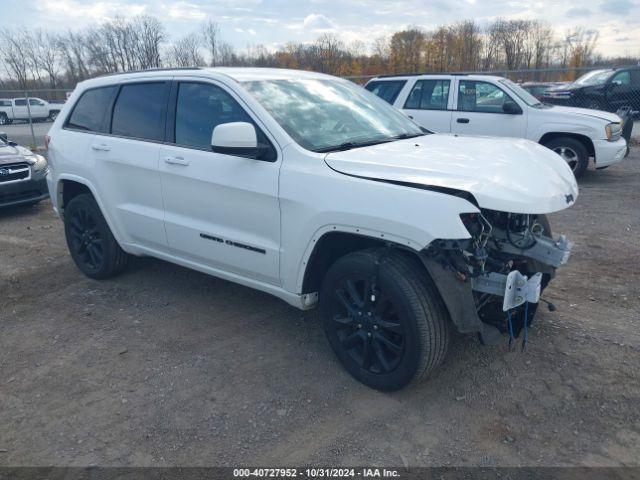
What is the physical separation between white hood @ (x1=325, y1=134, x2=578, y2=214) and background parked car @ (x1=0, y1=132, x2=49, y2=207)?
6.74 m

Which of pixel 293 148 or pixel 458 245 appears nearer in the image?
pixel 458 245

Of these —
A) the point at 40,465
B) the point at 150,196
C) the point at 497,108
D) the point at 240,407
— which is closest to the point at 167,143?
the point at 150,196

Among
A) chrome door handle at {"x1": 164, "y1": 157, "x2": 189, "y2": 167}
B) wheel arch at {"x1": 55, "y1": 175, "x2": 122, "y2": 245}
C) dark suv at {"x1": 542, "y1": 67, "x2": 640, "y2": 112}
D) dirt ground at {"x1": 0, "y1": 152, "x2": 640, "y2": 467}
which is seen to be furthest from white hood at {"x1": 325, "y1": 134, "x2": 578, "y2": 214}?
dark suv at {"x1": 542, "y1": 67, "x2": 640, "y2": 112}

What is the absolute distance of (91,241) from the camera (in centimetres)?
520

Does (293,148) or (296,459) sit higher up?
(293,148)

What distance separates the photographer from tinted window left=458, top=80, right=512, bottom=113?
924cm

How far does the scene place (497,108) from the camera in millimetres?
9250

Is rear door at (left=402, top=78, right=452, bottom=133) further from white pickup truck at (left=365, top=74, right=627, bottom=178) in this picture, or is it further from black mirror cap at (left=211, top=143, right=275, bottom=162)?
black mirror cap at (left=211, top=143, right=275, bottom=162)

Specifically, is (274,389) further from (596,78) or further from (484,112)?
(596,78)

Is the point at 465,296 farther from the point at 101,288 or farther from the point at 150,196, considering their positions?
the point at 101,288

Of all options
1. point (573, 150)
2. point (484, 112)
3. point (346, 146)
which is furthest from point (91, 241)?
point (573, 150)

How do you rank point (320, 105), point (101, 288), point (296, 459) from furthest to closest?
1. point (101, 288)
2. point (320, 105)
3. point (296, 459)

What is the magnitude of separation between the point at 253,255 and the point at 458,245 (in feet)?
4.89

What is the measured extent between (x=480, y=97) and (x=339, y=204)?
7176 mm
